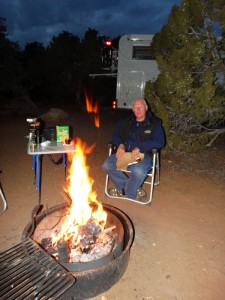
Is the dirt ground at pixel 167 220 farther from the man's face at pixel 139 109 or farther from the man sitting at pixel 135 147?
the man's face at pixel 139 109

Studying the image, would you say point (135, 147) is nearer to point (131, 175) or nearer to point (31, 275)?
point (131, 175)

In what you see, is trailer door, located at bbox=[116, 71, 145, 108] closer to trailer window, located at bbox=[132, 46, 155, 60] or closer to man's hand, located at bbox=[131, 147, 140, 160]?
trailer window, located at bbox=[132, 46, 155, 60]

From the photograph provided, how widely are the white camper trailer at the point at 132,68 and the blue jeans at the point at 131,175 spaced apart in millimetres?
5392

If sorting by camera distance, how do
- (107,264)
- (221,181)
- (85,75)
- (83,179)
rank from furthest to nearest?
(85,75) < (221,181) < (83,179) < (107,264)

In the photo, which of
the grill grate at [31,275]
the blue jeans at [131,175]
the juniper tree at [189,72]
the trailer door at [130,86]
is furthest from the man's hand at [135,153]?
the trailer door at [130,86]

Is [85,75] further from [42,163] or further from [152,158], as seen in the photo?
[152,158]

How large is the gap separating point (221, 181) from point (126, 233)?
8.89ft

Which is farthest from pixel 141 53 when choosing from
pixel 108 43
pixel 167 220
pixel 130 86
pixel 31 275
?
pixel 31 275

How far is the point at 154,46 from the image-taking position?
241 inches

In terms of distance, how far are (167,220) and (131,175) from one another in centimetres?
82

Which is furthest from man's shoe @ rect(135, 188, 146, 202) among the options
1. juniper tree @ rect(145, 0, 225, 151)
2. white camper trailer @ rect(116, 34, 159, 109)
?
white camper trailer @ rect(116, 34, 159, 109)

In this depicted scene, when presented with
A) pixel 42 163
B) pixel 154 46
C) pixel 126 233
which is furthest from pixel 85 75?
pixel 126 233

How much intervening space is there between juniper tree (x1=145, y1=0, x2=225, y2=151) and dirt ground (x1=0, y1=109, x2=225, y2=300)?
32.9 inches

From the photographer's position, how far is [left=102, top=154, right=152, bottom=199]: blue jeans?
3846 mm
